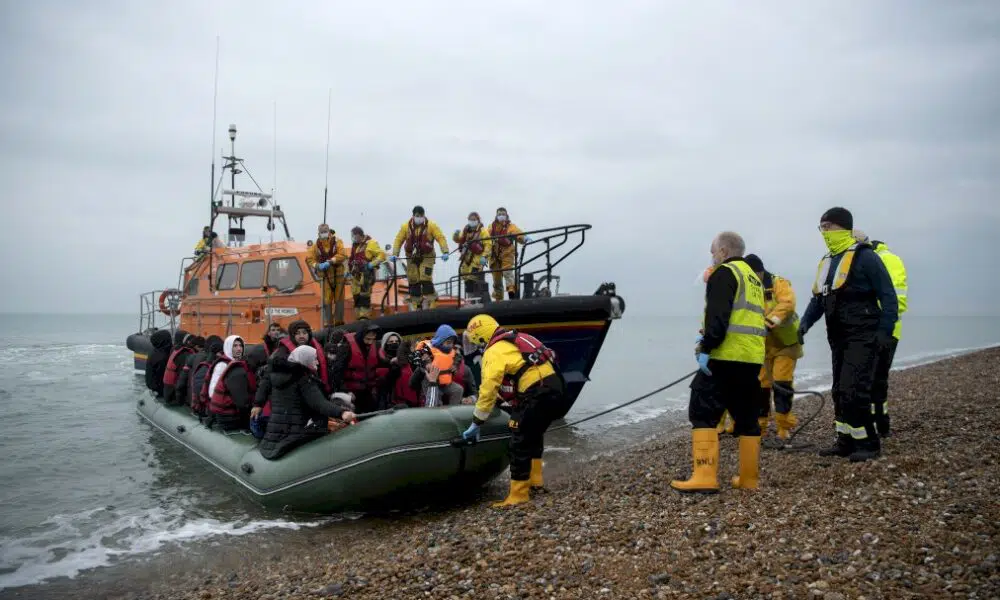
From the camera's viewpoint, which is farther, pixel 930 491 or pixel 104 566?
pixel 104 566

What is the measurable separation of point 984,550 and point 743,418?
145 cm

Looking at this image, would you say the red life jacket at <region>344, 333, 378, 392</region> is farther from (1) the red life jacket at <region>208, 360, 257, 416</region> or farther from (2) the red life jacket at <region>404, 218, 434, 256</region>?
(2) the red life jacket at <region>404, 218, 434, 256</region>

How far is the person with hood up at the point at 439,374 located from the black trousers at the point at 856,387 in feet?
10.1

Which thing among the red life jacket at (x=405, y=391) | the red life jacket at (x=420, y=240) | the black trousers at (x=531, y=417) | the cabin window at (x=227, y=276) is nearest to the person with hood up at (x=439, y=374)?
the red life jacket at (x=405, y=391)

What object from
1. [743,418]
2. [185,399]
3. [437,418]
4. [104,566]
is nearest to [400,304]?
[185,399]

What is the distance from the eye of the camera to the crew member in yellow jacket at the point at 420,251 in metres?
9.11

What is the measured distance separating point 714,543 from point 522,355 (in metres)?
1.77

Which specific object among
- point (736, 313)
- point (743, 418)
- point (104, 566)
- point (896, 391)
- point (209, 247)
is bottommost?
point (104, 566)

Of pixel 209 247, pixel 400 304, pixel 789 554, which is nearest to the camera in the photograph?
pixel 789 554

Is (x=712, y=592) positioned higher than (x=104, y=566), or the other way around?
(x=712, y=592)

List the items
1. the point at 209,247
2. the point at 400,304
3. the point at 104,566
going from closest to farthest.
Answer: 1. the point at 104,566
2. the point at 400,304
3. the point at 209,247

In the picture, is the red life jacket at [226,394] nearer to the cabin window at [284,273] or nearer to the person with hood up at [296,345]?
the person with hood up at [296,345]

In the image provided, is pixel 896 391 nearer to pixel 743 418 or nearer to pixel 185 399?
pixel 743 418

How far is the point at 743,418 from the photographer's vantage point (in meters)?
4.04
